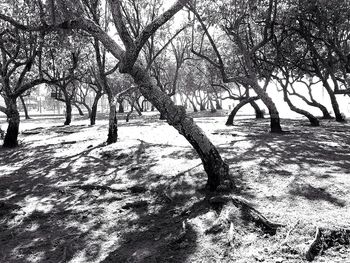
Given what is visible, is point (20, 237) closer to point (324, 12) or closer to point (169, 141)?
point (169, 141)

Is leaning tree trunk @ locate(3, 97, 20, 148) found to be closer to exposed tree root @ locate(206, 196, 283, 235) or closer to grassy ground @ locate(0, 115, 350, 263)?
grassy ground @ locate(0, 115, 350, 263)

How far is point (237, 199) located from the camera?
5551 mm

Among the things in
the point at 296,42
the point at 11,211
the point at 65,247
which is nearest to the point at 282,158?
the point at 65,247

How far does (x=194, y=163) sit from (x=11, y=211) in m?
5.00

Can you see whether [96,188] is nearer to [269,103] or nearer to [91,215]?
[91,215]

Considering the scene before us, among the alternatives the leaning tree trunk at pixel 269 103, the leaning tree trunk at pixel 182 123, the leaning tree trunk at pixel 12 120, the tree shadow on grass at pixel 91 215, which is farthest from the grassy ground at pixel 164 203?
the leaning tree trunk at pixel 12 120

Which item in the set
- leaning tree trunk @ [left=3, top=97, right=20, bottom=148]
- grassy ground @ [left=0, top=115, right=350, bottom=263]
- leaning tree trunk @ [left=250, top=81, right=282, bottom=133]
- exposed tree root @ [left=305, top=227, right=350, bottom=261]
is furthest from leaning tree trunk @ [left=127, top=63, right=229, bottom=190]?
leaning tree trunk @ [left=3, top=97, right=20, bottom=148]

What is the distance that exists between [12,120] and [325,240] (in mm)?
13884

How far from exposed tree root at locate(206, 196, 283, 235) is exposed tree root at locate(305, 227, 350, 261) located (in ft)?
1.98

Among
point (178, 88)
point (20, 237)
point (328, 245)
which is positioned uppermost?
point (178, 88)

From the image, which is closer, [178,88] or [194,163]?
[194,163]

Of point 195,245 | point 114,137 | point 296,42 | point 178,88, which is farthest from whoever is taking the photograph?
point 178,88

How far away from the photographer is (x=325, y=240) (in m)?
4.34

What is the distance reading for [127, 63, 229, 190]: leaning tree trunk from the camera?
6.29m
